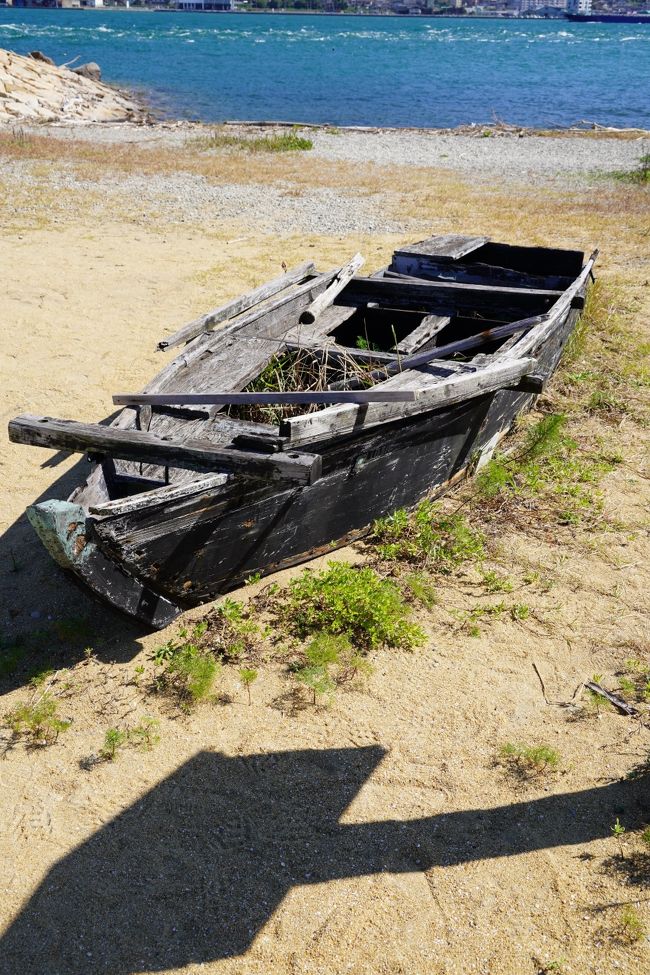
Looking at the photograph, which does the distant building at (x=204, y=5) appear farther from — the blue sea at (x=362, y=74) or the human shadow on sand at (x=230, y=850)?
the human shadow on sand at (x=230, y=850)

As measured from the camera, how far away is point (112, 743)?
363 cm

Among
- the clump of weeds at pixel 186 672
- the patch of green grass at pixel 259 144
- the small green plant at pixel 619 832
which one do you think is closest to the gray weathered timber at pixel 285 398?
the clump of weeds at pixel 186 672

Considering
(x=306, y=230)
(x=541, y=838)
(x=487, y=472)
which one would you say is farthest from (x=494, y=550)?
(x=306, y=230)

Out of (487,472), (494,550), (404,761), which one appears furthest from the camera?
(487,472)

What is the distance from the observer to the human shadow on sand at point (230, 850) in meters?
2.86

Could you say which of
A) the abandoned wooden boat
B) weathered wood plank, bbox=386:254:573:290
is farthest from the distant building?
the abandoned wooden boat

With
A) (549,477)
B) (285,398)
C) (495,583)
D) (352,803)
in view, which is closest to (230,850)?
(352,803)

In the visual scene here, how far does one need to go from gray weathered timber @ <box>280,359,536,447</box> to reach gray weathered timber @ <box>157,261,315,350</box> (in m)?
1.58

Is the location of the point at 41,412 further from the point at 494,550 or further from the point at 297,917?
the point at 297,917

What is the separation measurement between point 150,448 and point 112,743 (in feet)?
4.57

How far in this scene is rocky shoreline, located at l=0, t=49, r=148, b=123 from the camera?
2477 cm

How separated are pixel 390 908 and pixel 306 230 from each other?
36.4 feet

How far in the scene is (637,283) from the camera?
1047 centimetres

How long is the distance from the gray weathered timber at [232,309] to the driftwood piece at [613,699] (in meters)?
3.30
